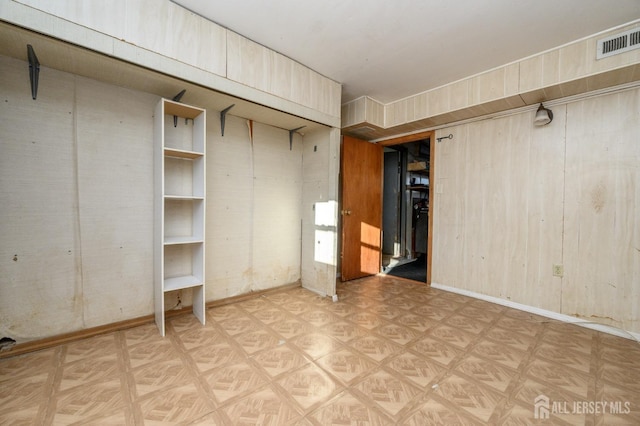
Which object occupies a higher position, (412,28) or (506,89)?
(412,28)

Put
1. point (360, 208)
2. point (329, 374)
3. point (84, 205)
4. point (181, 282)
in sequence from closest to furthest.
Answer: point (329, 374) → point (84, 205) → point (181, 282) → point (360, 208)

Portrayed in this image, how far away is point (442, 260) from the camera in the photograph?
12.0 ft

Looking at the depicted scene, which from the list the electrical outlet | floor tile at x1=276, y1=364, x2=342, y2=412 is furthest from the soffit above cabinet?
the electrical outlet

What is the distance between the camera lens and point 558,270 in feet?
8.92

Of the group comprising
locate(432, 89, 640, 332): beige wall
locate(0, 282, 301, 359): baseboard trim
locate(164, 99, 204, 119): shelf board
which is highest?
locate(164, 99, 204, 119): shelf board

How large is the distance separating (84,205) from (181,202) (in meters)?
0.73

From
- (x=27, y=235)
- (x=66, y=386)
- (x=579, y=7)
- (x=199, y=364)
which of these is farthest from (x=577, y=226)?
(x=27, y=235)

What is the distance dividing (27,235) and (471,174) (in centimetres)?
449

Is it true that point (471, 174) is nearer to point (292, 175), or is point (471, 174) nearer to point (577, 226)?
point (577, 226)

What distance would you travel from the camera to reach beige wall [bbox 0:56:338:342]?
186cm

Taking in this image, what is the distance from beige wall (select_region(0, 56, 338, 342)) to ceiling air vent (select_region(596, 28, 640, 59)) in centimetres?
344

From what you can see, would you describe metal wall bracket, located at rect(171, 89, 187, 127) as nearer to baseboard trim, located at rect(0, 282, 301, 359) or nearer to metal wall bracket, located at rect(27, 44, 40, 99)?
metal wall bracket, located at rect(27, 44, 40, 99)

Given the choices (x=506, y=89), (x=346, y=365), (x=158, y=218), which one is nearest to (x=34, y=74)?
(x=158, y=218)
